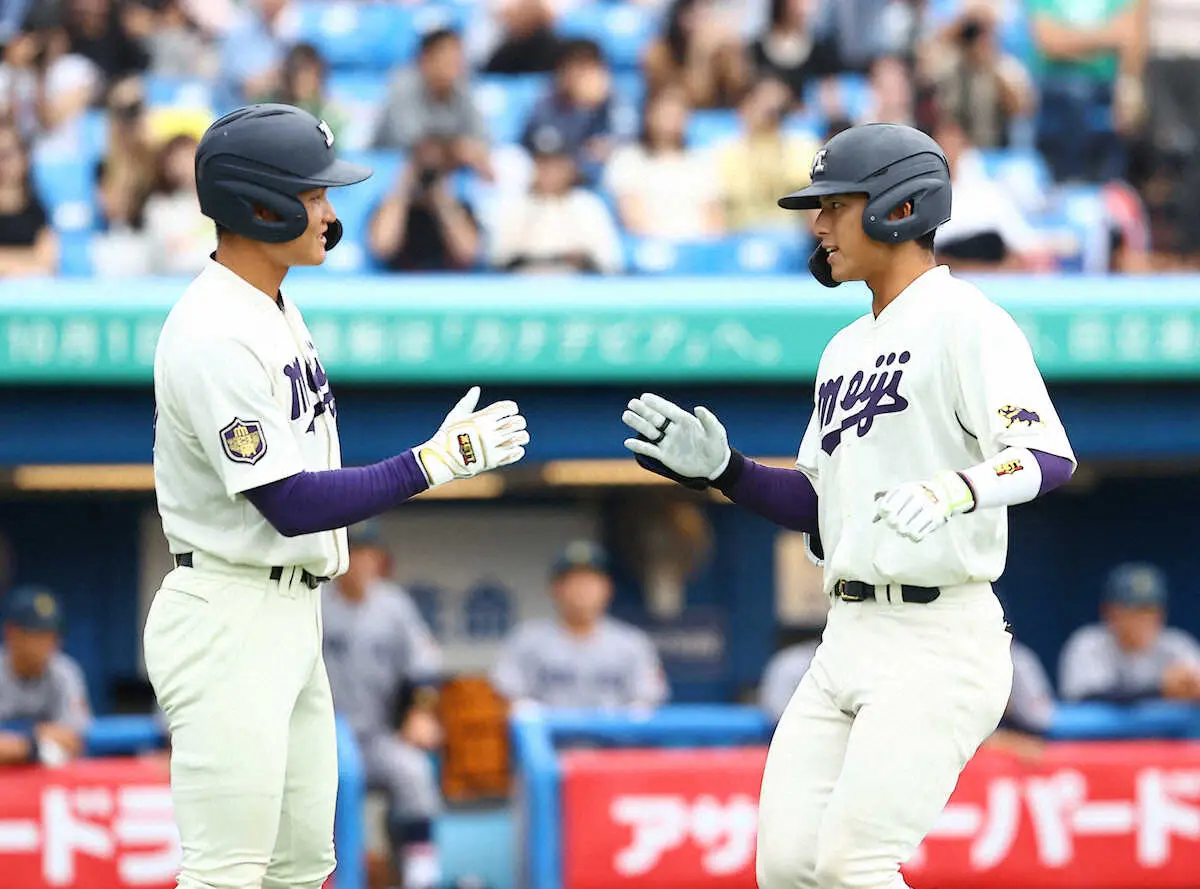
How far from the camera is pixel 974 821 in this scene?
21.6 feet

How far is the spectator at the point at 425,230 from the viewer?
8211 millimetres

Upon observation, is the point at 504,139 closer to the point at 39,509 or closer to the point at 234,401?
the point at 39,509

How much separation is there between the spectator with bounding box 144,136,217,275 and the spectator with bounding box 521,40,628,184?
1.66 metres

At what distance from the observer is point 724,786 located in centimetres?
651

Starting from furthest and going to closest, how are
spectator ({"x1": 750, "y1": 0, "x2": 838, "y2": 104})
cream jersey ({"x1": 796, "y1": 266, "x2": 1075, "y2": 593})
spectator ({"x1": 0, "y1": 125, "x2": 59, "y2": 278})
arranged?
1. spectator ({"x1": 750, "y1": 0, "x2": 838, "y2": 104})
2. spectator ({"x1": 0, "y1": 125, "x2": 59, "y2": 278})
3. cream jersey ({"x1": 796, "y1": 266, "x2": 1075, "y2": 593})

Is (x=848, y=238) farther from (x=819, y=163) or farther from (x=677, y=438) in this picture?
(x=677, y=438)

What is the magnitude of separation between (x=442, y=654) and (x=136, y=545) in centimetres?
149

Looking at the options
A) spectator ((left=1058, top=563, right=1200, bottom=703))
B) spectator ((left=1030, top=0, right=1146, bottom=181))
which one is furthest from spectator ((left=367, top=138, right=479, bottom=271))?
spectator ((left=1030, top=0, right=1146, bottom=181))

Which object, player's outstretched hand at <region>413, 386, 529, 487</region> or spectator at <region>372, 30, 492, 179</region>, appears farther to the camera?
spectator at <region>372, 30, 492, 179</region>

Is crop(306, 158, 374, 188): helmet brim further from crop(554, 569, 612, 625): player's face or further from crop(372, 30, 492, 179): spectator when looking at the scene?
crop(372, 30, 492, 179): spectator

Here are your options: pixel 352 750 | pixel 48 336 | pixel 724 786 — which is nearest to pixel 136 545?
pixel 48 336

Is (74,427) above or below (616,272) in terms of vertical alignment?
below

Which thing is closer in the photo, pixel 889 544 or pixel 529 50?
pixel 889 544

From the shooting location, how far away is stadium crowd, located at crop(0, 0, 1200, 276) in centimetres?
833
